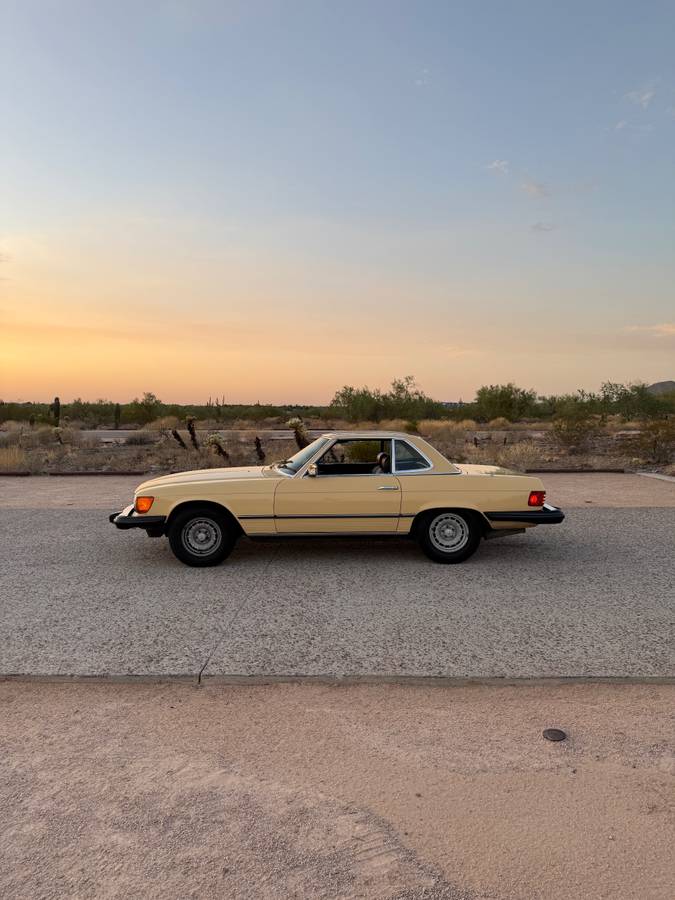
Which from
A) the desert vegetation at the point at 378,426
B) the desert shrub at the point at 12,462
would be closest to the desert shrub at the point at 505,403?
the desert vegetation at the point at 378,426

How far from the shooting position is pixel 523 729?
3863 mm

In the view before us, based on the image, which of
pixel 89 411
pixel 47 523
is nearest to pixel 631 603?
pixel 47 523

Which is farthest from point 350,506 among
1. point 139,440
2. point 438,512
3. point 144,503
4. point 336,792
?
point 139,440

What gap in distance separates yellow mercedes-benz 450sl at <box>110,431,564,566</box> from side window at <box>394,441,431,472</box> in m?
0.01

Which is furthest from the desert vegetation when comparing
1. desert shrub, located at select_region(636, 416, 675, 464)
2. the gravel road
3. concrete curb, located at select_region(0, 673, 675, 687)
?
concrete curb, located at select_region(0, 673, 675, 687)

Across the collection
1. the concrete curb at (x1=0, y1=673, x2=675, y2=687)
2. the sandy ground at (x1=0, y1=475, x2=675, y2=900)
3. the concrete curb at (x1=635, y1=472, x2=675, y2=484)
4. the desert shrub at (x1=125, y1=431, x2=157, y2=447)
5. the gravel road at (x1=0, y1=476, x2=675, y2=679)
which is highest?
the desert shrub at (x1=125, y1=431, x2=157, y2=447)

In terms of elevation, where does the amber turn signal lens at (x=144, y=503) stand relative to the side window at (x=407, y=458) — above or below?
below

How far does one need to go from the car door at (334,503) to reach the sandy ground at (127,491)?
508 centimetres

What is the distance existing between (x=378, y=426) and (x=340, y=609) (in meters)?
34.1

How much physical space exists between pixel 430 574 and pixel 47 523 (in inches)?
232

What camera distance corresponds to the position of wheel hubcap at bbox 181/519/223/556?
7324 mm

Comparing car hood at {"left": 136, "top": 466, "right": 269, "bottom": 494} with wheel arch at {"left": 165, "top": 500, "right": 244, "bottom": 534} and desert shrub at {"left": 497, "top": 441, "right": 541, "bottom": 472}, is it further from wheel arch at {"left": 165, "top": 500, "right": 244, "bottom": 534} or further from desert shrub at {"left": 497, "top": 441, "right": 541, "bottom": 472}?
desert shrub at {"left": 497, "top": 441, "right": 541, "bottom": 472}

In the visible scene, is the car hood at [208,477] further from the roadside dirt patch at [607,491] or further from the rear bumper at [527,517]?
the roadside dirt patch at [607,491]

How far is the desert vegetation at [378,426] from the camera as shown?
19.9 metres
